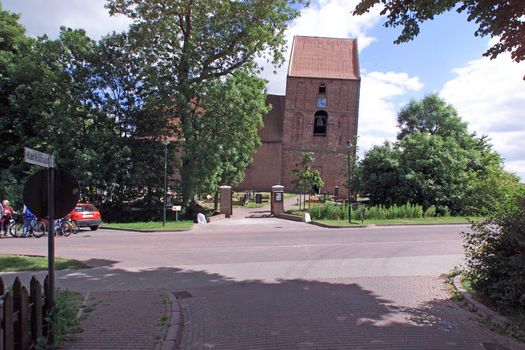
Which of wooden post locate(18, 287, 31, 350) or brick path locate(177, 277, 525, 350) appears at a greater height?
wooden post locate(18, 287, 31, 350)

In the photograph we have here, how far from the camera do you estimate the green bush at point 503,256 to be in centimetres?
615

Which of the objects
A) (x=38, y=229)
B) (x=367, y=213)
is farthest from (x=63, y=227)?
(x=367, y=213)

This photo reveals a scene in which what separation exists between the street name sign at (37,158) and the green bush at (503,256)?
6.34 metres

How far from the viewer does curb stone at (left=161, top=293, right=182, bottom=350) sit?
16.2 ft

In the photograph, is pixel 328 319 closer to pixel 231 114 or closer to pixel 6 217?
pixel 6 217

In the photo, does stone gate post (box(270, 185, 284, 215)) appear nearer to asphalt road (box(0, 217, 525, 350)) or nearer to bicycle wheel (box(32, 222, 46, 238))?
asphalt road (box(0, 217, 525, 350))

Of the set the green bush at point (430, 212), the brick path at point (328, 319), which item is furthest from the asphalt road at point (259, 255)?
the green bush at point (430, 212)

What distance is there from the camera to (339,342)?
5020 millimetres

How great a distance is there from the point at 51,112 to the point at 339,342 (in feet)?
99.7

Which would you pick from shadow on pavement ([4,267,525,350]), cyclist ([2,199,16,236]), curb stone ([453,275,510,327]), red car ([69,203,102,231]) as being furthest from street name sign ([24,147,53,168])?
red car ([69,203,102,231])

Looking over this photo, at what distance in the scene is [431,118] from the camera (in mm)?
→ 58562

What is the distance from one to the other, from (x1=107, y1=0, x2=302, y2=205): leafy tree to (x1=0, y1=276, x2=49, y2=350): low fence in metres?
24.9

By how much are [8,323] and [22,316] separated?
29 centimetres

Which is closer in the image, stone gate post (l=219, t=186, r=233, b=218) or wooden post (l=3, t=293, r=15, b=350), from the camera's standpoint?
wooden post (l=3, t=293, r=15, b=350)
